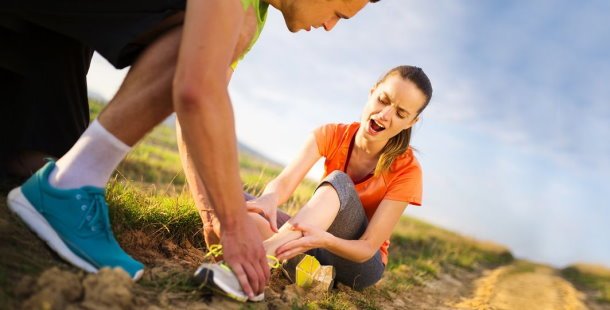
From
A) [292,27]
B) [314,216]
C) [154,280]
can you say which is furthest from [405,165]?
[154,280]

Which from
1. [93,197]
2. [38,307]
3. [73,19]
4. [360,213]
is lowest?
[38,307]

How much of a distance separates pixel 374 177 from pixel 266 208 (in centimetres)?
74

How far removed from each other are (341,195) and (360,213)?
9.5 inches

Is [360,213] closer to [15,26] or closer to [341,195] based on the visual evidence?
[341,195]

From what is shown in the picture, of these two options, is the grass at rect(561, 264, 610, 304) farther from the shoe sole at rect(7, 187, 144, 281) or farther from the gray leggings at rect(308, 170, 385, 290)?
the shoe sole at rect(7, 187, 144, 281)

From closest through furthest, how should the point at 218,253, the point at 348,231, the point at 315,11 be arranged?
the point at 218,253, the point at 315,11, the point at 348,231

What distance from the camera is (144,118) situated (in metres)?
2.00

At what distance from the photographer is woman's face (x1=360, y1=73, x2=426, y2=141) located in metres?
3.24

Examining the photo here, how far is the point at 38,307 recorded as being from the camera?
1660 millimetres

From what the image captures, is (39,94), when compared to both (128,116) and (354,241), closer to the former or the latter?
(128,116)

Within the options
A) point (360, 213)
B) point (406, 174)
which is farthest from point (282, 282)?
point (406, 174)

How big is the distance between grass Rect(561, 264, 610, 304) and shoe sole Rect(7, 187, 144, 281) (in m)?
10.3

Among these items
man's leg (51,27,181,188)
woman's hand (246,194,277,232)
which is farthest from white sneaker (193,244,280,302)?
woman's hand (246,194,277,232)

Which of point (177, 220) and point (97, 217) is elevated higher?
point (97, 217)
